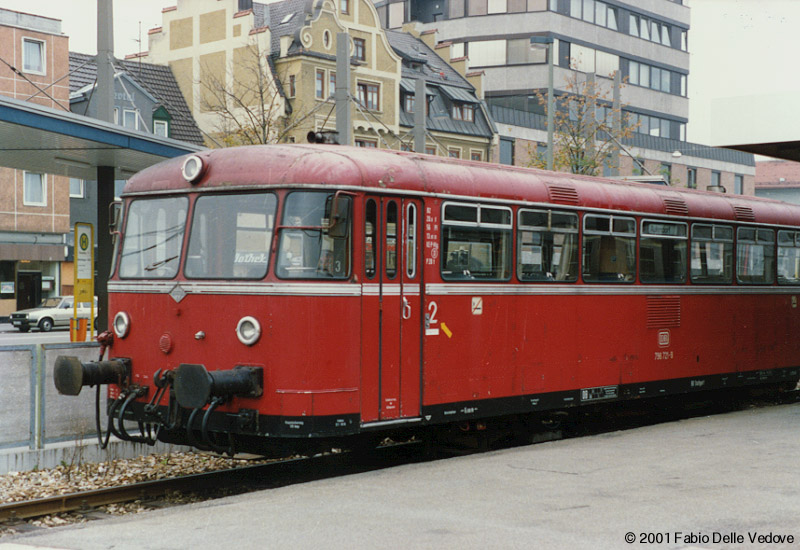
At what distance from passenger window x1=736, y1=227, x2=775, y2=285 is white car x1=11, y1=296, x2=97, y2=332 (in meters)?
27.1

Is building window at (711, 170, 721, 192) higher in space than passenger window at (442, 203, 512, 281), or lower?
higher

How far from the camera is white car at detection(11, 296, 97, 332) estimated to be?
3931cm

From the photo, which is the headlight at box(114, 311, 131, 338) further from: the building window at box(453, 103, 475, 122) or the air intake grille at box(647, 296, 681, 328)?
the building window at box(453, 103, 475, 122)

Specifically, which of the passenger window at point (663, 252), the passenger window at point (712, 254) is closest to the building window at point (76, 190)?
the passenger window at point (712, 254)

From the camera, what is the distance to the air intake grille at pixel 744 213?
16.1 m

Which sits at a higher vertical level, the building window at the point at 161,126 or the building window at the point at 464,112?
the building window at the point at 464,112

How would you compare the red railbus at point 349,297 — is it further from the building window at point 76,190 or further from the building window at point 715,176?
the building window at point 715,176

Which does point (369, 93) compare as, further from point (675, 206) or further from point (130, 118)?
point (675, 206)

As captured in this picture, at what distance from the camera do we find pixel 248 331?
32.6 feet

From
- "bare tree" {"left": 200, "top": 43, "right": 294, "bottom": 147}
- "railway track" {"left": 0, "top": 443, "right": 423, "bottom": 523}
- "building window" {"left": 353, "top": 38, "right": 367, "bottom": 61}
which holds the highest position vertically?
"building window" {"left": 353, "top": 38, "right": 367, "bottom": 61}

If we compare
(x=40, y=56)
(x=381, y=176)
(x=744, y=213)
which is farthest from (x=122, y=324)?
(x=40, y=56)

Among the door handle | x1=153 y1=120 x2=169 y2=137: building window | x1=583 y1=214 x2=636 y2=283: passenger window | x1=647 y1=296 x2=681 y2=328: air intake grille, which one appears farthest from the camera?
x1=153 y1=120 x2=169 y2=137: building window
